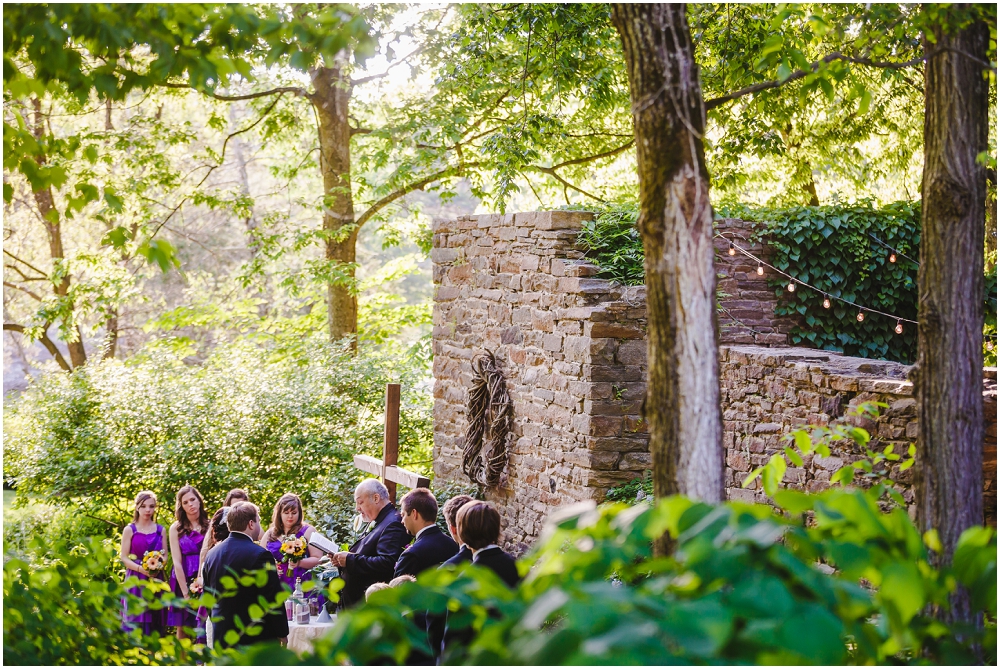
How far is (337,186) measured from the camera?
1377 centimetres

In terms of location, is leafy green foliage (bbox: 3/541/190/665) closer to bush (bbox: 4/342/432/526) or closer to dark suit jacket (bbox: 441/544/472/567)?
dark suit jacket (bbox: 441/544/472/567)

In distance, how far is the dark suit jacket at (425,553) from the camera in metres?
5.05

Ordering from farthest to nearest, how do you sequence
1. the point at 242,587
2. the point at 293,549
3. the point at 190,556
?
the point at 190,556, the point at 293,549, the point at 242,587

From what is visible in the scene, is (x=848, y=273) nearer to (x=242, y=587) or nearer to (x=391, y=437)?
(x=391, y=437)

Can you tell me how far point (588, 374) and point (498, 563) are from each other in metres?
Result: 2.55

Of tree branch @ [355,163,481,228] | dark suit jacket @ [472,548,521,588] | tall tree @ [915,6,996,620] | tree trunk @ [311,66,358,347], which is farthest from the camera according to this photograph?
tree trunk @ [311,66,358,347]

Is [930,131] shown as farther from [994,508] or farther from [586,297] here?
[586,297]

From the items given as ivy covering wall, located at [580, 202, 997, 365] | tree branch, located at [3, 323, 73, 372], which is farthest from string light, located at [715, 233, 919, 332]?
tree branch, located at [3, 323, 73, 372]

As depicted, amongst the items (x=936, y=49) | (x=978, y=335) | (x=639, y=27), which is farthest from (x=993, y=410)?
(x=639, y=27)

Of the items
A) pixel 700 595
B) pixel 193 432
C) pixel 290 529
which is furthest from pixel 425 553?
pixel 193 432

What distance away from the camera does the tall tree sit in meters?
3.26

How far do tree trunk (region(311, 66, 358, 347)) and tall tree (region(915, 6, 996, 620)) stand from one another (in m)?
11.0

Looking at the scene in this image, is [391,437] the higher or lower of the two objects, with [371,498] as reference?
higher

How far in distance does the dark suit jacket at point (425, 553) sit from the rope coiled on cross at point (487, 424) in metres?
2.64
